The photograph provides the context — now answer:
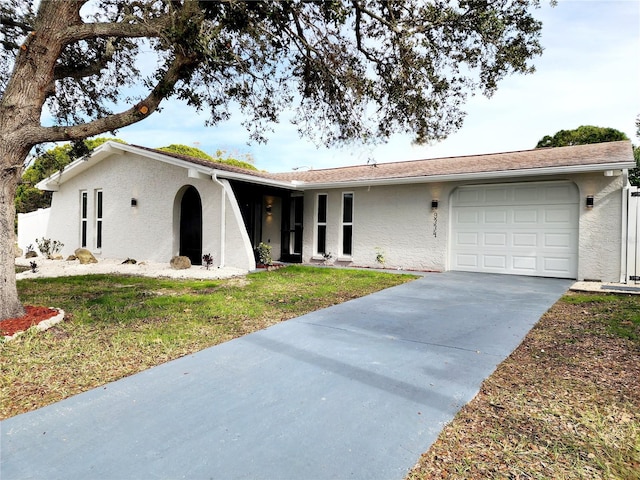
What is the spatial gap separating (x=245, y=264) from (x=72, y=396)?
25.2ft

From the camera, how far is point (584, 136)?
21.2 m

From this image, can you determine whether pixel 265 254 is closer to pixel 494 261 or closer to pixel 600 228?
pixel 494 261

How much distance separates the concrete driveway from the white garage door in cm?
565

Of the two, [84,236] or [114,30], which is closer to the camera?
[114,30]

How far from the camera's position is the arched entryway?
40.0 feet

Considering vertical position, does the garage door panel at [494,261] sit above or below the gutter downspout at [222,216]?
below

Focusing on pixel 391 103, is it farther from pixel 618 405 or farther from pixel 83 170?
pixel 83 170

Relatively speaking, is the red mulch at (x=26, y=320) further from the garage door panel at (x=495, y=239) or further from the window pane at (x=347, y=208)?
the garage door panel at (x=495, y=239)

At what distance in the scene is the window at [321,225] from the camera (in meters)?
13.0

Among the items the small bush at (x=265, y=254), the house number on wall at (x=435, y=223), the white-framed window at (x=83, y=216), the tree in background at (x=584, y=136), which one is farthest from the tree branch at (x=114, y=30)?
the tree in background at (x=584, y=136)

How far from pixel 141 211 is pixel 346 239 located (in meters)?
7.00

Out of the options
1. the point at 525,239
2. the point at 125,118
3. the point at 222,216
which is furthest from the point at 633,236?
the point at 125,118

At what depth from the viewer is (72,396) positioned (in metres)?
3.01

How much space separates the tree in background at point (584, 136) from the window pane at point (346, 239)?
15.2 m
